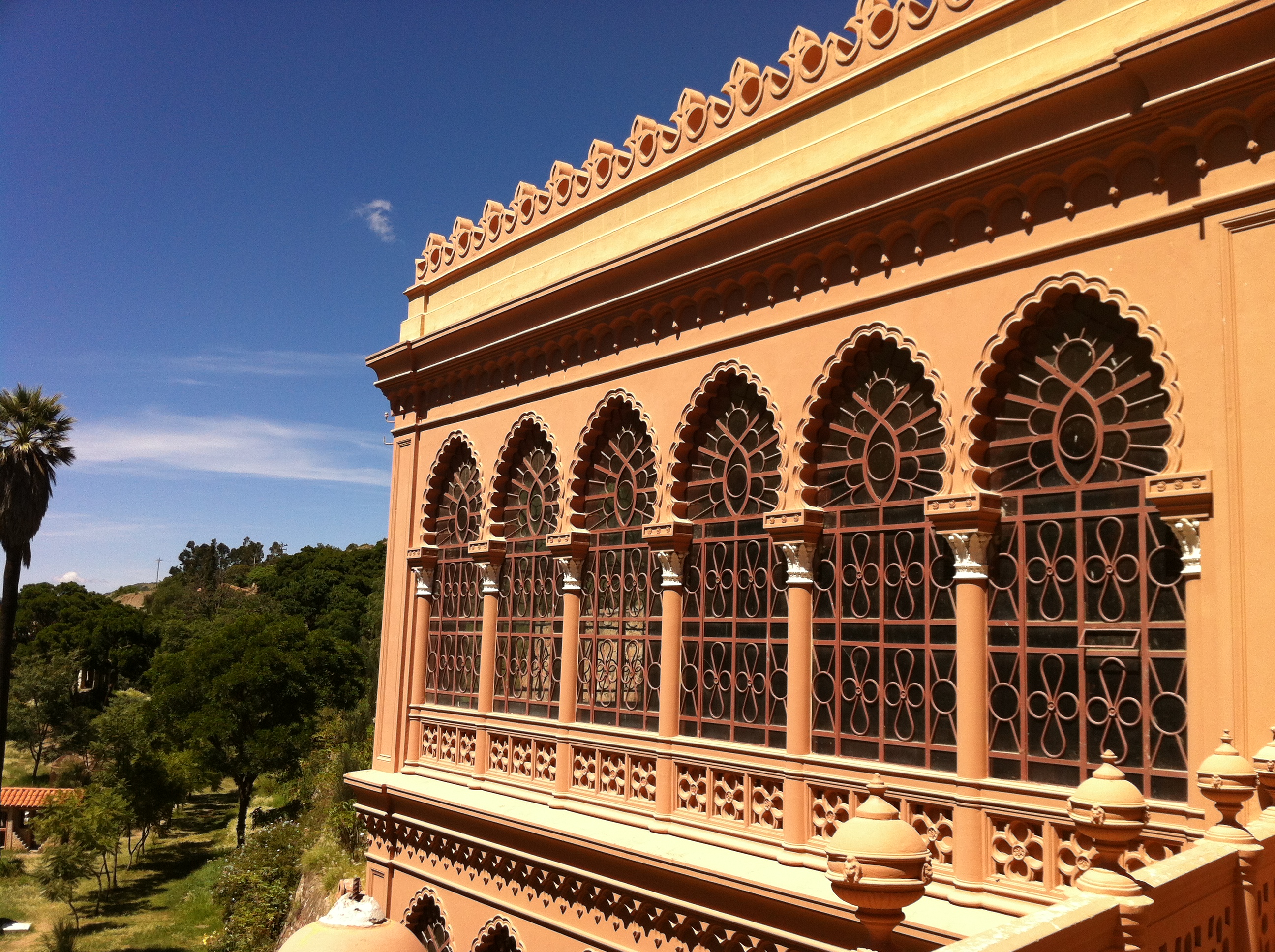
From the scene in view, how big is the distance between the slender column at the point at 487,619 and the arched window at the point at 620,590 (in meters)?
1.63

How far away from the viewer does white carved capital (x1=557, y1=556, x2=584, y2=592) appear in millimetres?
10539

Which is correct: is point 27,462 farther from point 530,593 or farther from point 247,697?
point 530,593

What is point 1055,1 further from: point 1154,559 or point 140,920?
point 140,920

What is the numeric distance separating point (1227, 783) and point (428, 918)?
9591 mm

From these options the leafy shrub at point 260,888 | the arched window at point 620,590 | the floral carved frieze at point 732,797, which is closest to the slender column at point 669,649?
the floral carved frieze at point 732,797

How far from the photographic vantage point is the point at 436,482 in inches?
507

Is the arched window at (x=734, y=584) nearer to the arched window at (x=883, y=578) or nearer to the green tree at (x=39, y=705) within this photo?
the arched window at (x=883, y=578)

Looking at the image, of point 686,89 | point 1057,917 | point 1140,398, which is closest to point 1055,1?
point 1140,398

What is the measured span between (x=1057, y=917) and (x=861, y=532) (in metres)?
4.95

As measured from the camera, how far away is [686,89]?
9.96m

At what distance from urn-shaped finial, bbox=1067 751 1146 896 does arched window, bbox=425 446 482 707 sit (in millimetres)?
9186

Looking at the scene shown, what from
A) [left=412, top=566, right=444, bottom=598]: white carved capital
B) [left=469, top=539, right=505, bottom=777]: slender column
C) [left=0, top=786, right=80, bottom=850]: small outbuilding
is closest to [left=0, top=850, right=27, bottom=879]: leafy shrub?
[left=0, top=786, right=80, bottom=850]: small outbuilding

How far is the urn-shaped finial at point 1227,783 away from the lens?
13.5 ft

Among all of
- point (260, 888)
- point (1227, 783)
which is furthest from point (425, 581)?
point (260, 888)
